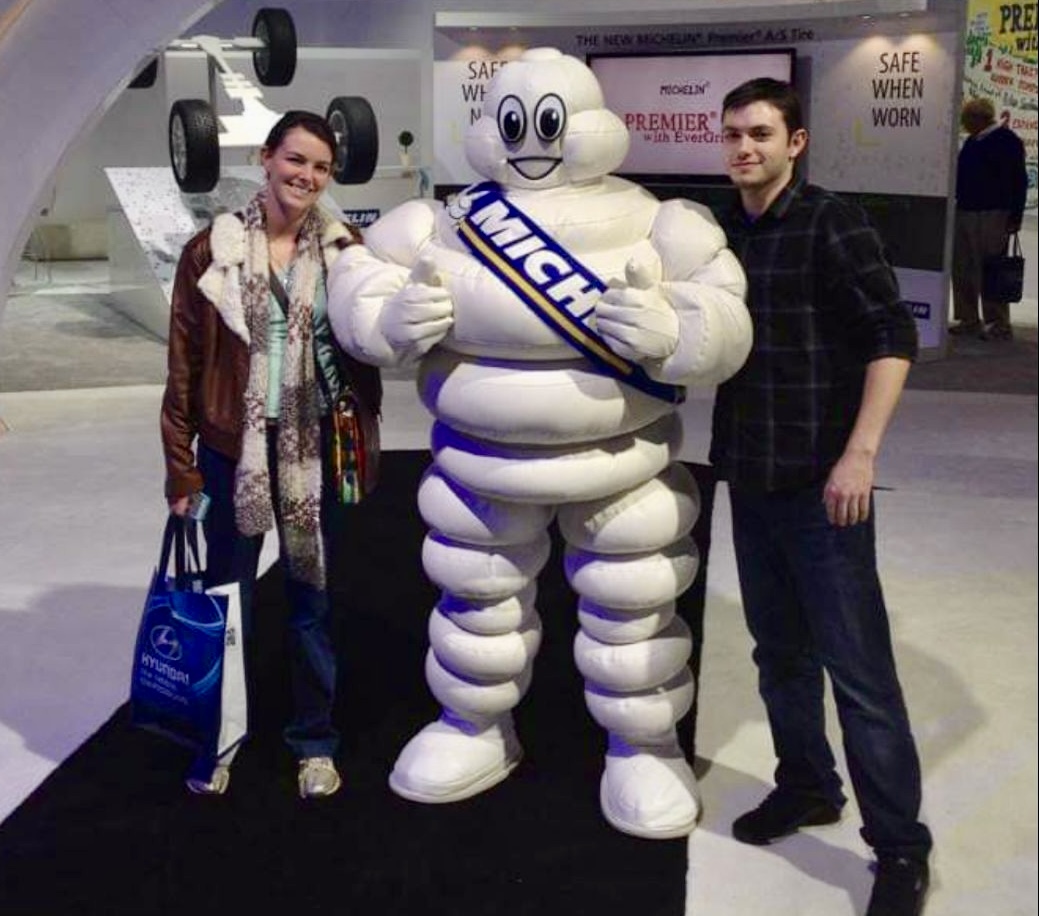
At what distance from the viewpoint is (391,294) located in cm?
276

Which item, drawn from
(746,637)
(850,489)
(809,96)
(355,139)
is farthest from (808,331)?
(809,96)

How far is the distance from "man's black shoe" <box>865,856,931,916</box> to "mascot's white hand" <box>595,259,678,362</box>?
0.94 meters

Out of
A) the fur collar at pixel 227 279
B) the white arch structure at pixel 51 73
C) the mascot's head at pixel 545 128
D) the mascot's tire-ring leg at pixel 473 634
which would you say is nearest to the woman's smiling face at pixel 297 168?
the fur collar at pixel 227 279

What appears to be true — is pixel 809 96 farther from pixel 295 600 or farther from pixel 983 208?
pixel 295 600

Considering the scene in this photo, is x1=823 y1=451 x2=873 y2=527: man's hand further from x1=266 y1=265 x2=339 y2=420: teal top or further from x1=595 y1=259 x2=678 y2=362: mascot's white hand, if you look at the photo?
x1=266 y1=265 x2=339 y2=420: teal top

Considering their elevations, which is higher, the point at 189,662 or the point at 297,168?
the point at 297,168

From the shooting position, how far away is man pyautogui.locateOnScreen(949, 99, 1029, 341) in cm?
490

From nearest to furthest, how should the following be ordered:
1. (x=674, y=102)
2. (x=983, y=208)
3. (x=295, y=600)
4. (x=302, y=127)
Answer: (x=302, y=127), (x=295, y=600), (x=983, y=208), (x=674, y=102)

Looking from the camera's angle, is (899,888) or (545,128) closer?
(899,888)

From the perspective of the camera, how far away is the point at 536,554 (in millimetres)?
2967

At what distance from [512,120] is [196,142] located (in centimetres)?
347

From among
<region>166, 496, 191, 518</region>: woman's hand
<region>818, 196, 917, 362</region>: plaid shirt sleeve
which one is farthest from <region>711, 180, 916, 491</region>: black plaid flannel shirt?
<region>166, 496, 191, 518</region>: woman's hand

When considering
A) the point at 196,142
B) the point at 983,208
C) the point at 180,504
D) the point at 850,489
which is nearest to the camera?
the point at 850,489

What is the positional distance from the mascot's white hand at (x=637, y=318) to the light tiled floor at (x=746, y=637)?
2.11ft
